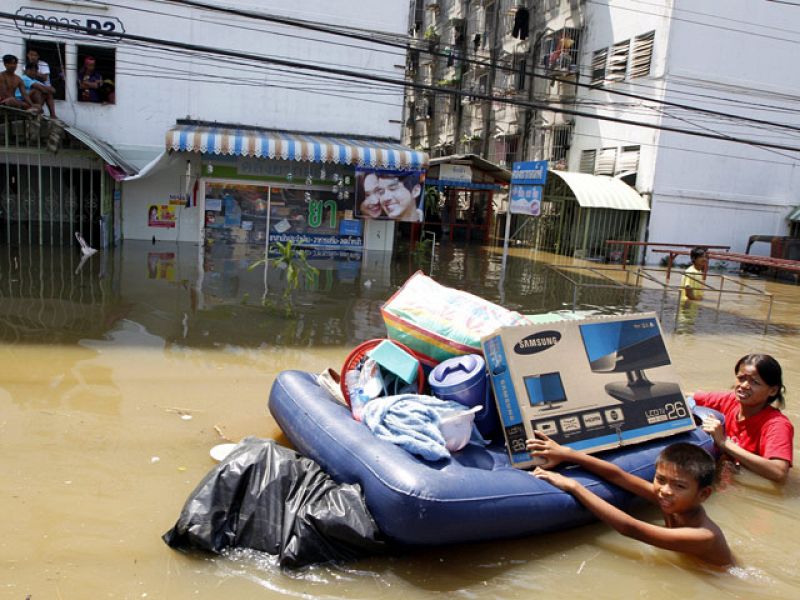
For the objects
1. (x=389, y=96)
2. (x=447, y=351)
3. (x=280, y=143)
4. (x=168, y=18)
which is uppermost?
(x=168, y=18)

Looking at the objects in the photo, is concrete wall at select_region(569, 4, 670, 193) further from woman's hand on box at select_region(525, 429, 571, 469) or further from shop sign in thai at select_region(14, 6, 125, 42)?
woman's hand on box at select_region(525, 429, 571, 469)

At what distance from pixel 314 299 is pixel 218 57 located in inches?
358

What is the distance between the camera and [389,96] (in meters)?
18.2

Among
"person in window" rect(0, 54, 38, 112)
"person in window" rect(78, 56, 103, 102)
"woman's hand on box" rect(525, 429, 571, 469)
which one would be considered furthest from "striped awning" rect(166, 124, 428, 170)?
"woman's hand on box" rect(525, 429, 571, 469)

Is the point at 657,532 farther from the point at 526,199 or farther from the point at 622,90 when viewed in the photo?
the point at 622,90

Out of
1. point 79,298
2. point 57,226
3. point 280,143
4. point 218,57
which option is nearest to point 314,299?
point 79,298

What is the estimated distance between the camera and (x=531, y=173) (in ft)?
47.1

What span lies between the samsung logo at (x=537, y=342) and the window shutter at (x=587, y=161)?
21950 mm

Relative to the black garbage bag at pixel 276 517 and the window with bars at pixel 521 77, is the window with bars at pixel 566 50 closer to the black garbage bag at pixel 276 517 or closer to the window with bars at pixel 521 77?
the window with bars at pixel 521 77

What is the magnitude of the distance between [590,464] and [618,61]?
2209 cm

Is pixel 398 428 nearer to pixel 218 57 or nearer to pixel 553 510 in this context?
pixel 553 510

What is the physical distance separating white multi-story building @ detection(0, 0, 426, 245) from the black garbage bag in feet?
41.8

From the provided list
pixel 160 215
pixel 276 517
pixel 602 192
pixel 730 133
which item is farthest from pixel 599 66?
pixel 276 517

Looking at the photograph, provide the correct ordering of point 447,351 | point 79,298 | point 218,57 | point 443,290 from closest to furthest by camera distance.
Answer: point 447,351 < point 443,290 < point 79,298 < point 218,57
